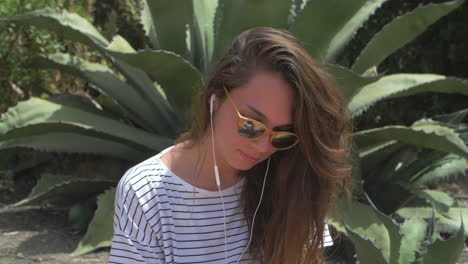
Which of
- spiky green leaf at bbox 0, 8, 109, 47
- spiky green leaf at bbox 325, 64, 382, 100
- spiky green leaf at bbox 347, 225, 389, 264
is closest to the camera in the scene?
spiky green leaf at bbox 347, 225, 389, 264

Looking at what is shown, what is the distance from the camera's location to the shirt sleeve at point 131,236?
1821 mm

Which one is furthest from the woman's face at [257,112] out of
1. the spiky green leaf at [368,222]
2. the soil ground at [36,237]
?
the soil ground at [36,237]

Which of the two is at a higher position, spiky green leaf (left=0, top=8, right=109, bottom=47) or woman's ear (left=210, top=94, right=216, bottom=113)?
spiky green leaf (left=0, top=8, right=109, bottom=47)

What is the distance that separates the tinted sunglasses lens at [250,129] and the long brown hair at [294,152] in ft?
0.33

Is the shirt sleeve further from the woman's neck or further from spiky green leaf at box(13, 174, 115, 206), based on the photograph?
spiky green leaf at box(13, 174, 115, 206)

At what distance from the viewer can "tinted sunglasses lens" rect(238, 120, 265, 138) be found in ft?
5.92

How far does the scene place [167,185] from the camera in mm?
1908

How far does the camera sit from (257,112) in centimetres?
182

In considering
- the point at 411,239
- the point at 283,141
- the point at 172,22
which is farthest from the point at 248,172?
the point at 172,22

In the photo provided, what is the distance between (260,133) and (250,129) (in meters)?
0.03

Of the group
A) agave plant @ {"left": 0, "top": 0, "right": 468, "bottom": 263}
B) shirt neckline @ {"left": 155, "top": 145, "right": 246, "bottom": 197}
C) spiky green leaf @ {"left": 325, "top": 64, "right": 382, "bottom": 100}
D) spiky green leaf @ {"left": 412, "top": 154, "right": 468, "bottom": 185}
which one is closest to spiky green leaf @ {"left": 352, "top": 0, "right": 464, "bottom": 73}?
agave plant @ {"left": 0, "top": 0, "right": 468, "bottom": 263}

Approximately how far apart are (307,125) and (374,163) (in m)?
2.51

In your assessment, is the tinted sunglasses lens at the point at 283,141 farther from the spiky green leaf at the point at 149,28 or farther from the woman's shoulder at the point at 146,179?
the spiky green leaf at the point at 149,28

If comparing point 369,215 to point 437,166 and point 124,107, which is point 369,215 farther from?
point 124,107
